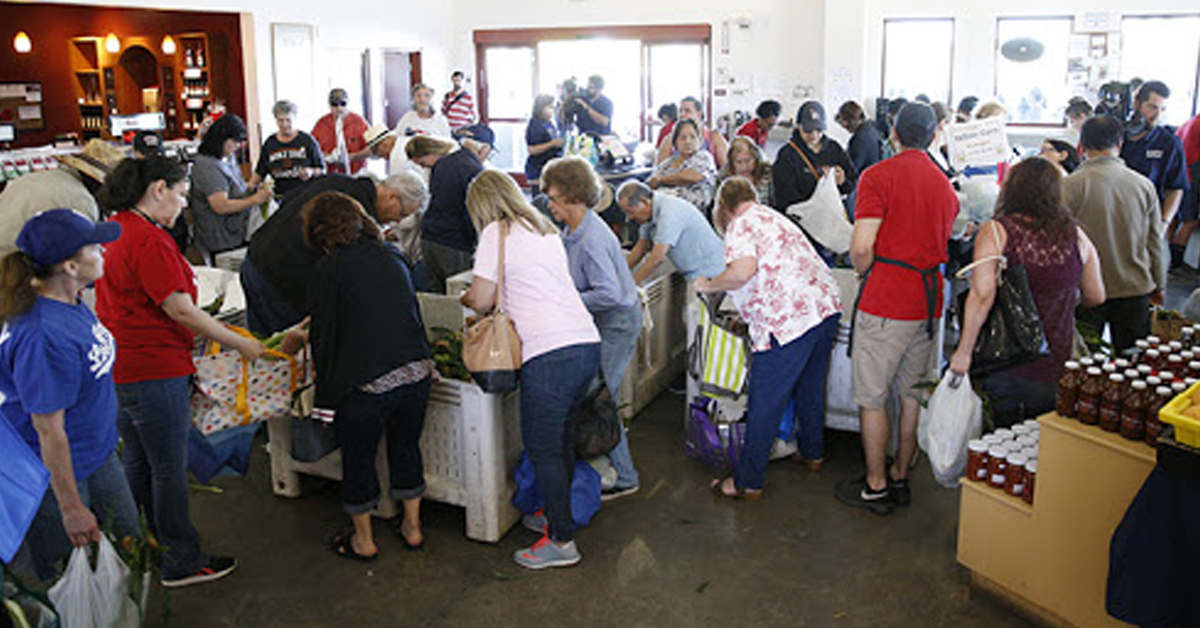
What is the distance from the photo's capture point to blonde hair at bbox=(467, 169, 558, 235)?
131 inches

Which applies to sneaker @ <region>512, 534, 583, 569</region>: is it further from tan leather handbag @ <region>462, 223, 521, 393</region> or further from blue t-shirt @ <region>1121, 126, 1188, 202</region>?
blue t-shirt @ <region>1121, 126, 1188, 202</region>

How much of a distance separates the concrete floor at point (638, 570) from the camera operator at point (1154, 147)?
13.4ft

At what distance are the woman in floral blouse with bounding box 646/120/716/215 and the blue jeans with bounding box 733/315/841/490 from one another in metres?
2.15

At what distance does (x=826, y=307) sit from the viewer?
12.8ft

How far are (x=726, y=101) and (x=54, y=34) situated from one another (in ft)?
27.5

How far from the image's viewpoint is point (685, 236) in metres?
4.48

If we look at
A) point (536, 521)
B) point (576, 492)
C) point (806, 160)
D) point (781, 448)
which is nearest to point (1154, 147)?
point (806, 160)

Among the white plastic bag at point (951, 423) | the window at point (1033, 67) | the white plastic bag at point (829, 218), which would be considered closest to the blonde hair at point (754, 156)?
the white plastic bag at point (829, 218)

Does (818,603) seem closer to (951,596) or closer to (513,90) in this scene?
(951,596)

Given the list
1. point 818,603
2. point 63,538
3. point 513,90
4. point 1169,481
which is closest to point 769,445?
point 818,603

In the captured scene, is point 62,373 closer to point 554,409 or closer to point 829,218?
point 554,409

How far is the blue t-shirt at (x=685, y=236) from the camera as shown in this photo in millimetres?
4414

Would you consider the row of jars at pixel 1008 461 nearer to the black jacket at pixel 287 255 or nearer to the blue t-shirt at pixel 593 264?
the blue t-shirt at pixel 593 264

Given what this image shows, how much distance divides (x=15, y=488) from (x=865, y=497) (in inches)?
119
